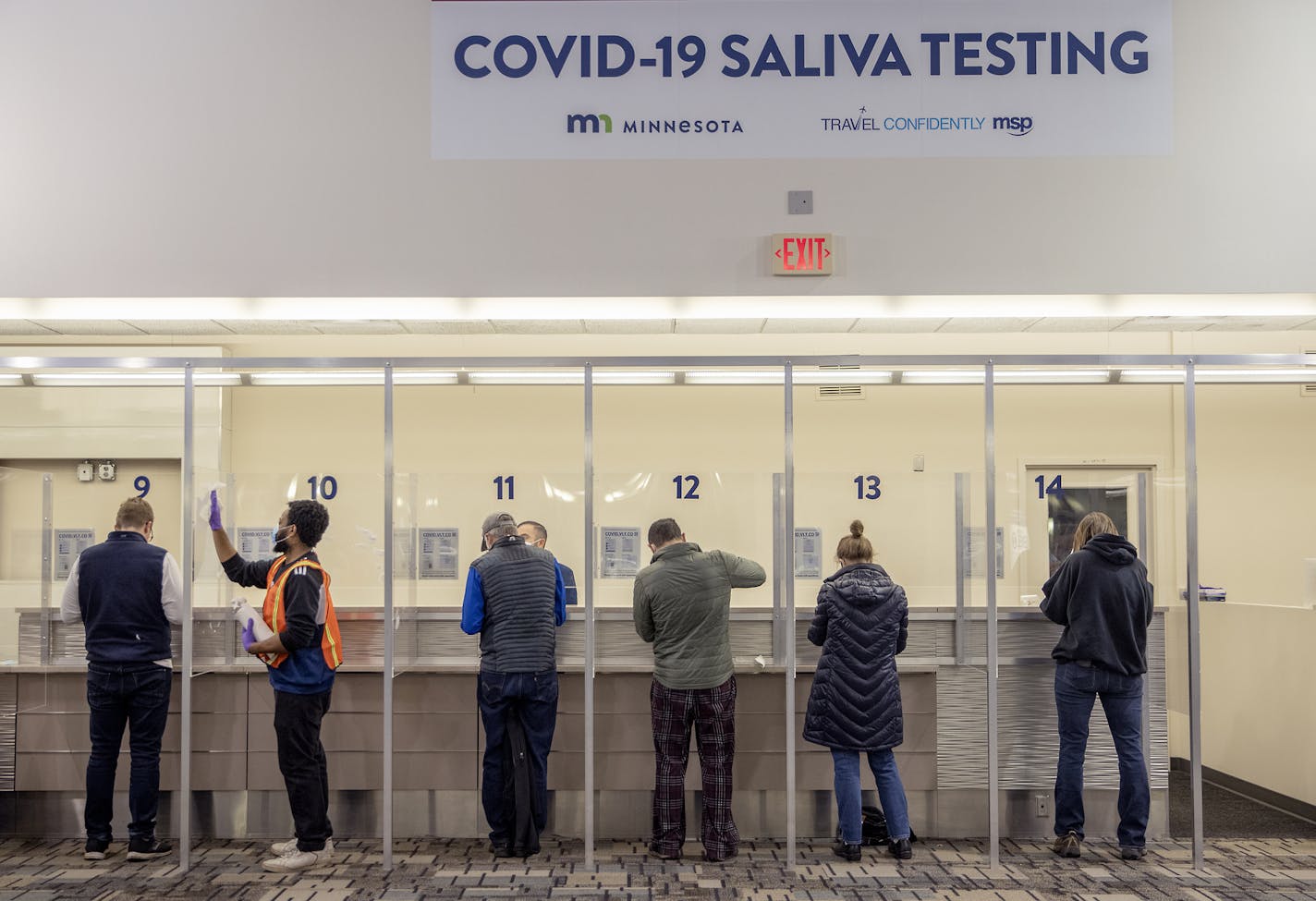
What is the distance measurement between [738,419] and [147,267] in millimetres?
3733

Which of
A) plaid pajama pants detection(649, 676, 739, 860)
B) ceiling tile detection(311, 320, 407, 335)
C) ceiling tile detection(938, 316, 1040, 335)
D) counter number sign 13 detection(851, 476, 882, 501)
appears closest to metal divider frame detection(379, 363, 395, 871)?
ceiling tile detection(311, 320, 407, 335)

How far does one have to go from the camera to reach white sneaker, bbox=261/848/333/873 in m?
4.45

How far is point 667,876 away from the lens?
4.35 m

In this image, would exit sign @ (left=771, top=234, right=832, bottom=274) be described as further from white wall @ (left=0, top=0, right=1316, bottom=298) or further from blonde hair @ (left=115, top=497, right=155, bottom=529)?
blonde hair @ (left=115, top=497, right=155, bottom=529)

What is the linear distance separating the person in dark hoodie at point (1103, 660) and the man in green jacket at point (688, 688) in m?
1.56

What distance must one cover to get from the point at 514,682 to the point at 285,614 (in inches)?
41.0

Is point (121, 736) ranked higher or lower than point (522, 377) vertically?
lower

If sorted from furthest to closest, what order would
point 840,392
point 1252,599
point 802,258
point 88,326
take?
1. point 1252,599
2. point 840,392
3. point 88,326
4. point 802,258

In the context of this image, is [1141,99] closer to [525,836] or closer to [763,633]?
[763,633]

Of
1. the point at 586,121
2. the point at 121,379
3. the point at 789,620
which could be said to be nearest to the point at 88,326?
the point at 121,379

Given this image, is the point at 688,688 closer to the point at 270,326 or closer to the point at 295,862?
the point at 295,862

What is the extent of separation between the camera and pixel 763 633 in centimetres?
498

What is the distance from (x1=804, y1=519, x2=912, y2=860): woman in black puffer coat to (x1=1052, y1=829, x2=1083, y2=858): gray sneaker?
73cm

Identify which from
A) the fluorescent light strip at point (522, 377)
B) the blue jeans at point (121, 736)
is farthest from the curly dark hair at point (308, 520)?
the fluorescent light strip at point (522, 377)
